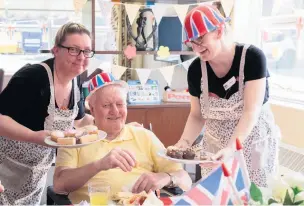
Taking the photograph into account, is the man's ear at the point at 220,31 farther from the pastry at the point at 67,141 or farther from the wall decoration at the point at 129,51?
the wall decoration at the point at 129,51

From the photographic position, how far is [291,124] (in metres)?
3.36

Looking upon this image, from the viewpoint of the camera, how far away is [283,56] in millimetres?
3834

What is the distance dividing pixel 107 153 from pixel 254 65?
0.80 meters

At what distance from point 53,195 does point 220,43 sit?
3.30 feet

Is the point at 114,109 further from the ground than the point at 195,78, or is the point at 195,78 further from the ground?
the point at 195,78

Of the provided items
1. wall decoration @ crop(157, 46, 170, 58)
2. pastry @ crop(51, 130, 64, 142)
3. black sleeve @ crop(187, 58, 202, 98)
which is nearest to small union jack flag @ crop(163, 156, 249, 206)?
pastry @ crop(51, 130, 64, 142)

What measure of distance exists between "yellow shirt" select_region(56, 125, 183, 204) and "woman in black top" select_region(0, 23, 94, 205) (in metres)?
0.18

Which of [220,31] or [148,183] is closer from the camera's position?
[148,183]

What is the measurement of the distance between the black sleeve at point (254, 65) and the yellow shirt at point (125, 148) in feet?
1.77

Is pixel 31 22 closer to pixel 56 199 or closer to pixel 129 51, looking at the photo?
pixel 129 51

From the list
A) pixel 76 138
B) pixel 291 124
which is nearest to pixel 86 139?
pixel 76 138

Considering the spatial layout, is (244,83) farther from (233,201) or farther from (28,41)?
(28,41)

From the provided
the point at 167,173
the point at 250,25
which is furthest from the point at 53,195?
the point at 250,25

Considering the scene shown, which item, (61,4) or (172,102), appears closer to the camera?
(172,102)
